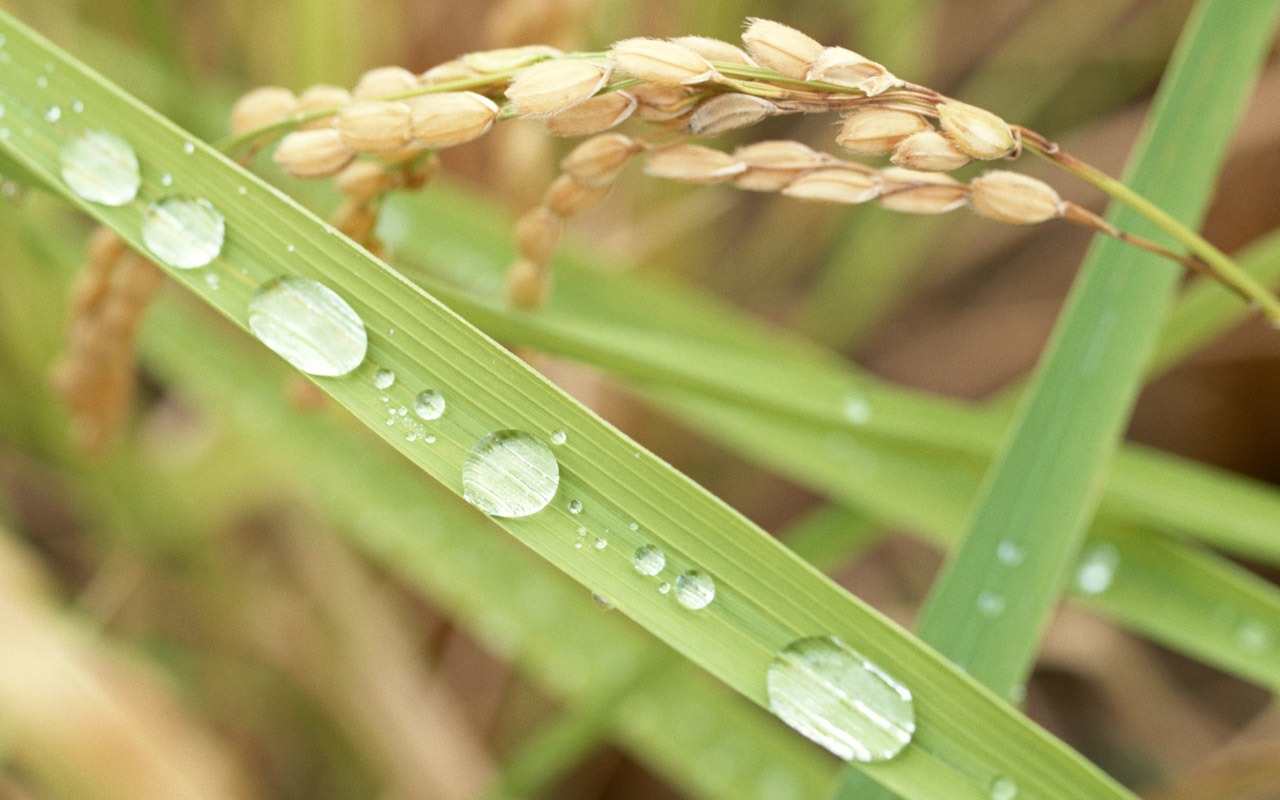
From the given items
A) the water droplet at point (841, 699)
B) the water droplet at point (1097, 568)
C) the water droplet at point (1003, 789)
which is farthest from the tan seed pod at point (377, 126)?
the water droplet at point (1097, 568)

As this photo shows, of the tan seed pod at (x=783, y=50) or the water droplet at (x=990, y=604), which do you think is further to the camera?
the water droplet at (x=990, y=604)

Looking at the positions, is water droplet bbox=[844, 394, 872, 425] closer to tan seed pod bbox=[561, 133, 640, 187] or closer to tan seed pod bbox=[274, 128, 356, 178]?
tan seed pod bbox=[561, 133, 640, 187]

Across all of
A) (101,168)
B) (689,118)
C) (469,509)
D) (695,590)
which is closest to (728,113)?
(689,118)

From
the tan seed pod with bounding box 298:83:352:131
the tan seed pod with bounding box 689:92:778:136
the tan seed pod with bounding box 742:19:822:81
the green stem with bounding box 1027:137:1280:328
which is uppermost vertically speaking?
the green stem with bounding box 1027:137:1280:328

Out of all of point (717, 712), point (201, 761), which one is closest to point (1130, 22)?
point (717, 712)

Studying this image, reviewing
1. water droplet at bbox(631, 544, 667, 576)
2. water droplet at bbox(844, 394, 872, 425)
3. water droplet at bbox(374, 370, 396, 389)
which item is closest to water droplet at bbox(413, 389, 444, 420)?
water droplet at bbox(374, 370, 396, 389)

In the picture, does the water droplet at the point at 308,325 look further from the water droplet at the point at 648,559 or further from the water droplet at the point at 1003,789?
the water droplet at the point at 1003,789
